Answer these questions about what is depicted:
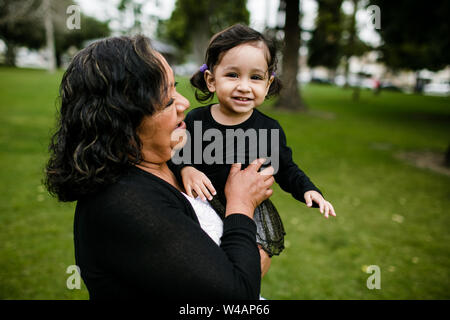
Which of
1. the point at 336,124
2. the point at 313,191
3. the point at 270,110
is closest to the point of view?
the point at 313,191

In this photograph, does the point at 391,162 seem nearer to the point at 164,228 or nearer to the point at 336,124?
the point at 336,124

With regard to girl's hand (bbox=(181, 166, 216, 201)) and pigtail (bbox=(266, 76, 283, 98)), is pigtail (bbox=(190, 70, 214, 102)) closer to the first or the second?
pigtail (bbox=(266, 76, 283, 98))

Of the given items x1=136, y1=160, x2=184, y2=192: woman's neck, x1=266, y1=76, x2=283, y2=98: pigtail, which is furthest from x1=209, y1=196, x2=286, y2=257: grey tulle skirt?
x1=266, y1=76, x2=283, y2=98: pigtail

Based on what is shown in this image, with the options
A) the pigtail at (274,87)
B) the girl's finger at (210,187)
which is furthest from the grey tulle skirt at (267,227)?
the pigtail at (274,87)

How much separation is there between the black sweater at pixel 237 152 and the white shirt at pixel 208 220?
0.91ft

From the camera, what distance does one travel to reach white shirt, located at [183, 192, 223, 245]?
1.44 metres

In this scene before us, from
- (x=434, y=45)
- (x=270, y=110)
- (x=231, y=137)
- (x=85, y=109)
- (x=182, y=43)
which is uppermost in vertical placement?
(x=182, y=43)

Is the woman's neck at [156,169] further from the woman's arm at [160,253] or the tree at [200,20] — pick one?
the tree at [200,20]

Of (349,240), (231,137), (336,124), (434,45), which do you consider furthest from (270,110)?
(231,137)

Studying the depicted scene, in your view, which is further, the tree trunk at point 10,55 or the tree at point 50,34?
the tree trunk at point 10,55

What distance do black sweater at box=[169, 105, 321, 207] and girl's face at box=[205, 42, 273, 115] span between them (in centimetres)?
14

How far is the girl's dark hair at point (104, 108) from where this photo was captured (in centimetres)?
119

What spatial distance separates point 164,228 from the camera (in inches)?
44.4
